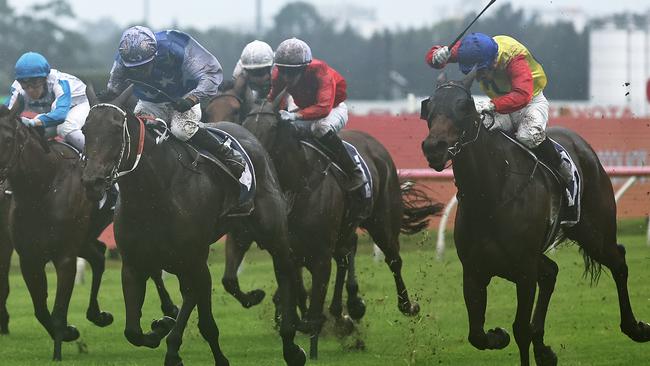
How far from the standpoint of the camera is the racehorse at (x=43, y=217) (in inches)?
Result: 324

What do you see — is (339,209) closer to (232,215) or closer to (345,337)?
(345,337)

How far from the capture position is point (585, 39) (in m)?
31.3

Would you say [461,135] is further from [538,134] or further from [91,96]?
[91,96]

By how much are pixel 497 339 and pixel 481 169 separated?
3.14ft

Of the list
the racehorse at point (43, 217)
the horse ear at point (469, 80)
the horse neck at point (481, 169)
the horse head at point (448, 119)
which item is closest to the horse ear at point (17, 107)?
the racehorse at point (43, 217)

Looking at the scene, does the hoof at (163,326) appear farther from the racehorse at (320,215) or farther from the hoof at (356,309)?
the hoof at (356,309)

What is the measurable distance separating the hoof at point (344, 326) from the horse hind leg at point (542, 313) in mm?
1727

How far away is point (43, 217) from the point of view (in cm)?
835

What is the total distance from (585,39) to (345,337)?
918 inches

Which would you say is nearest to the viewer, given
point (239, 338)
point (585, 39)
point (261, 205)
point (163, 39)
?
point (163, 39)

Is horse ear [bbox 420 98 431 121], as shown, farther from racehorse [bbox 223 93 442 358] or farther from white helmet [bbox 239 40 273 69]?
white helmet [bbox 239 40 273 69]

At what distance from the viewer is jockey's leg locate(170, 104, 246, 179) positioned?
23.9 ft

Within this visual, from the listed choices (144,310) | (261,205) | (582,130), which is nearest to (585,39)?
(582,130)

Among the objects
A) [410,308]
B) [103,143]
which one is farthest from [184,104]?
[410,308]
